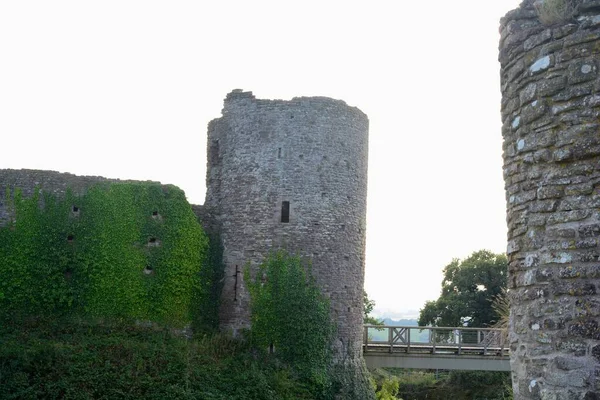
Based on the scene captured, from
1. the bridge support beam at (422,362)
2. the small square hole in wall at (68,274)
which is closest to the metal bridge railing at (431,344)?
the bridge support beam at (422,362)

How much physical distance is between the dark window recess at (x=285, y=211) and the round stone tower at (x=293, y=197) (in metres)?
0.03

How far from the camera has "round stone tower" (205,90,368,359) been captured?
18172 millimetres

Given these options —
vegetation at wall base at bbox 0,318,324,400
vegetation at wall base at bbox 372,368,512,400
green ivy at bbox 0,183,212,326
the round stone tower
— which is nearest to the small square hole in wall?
green ivy at bbox 0,183,212,326

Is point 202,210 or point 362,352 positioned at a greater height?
point 202,210

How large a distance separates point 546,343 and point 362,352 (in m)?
15.1

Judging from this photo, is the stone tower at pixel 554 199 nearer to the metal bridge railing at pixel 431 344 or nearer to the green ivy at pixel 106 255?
the green ivy at pixel 106 255

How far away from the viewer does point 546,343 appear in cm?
514

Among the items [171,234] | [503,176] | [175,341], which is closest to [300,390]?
[175,341]

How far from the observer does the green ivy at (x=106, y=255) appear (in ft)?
54.6

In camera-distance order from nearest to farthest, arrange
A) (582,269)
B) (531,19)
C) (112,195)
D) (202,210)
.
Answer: (582,269) < (531,19) < (112,195) < (202,210)

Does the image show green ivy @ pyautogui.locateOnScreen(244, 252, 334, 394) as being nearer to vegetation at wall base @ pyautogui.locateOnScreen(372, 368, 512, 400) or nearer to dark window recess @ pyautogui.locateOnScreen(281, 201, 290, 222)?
dark window recess @ pyautogui.locateOnScreen(281, 201, 290, 222)

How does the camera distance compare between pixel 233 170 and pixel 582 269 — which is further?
pixel 233 170

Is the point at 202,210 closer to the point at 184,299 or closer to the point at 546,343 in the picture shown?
the point at 184,299

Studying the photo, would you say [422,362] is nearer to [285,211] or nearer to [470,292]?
[285,211]
